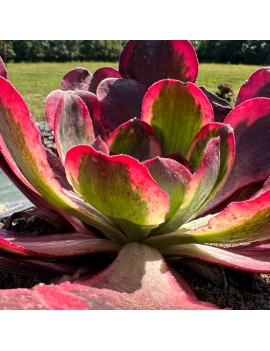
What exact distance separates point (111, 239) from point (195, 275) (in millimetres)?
137

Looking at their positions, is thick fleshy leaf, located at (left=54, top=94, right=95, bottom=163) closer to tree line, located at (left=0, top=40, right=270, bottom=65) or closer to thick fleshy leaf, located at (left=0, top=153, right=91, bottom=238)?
thick fleshy leaf, located at (left=0, top=153, right=91, bottom=238)

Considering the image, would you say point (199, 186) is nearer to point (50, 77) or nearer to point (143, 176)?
point (143, 176)

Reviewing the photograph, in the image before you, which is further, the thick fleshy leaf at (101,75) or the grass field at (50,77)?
the grass field at (50,77)

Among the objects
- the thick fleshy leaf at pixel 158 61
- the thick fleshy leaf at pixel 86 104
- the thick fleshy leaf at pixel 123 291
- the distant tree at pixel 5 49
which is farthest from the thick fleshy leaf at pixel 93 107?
the distant tree at pixel 5 49

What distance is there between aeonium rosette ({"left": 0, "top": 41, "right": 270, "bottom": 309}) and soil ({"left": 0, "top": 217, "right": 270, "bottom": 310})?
0.12 ft

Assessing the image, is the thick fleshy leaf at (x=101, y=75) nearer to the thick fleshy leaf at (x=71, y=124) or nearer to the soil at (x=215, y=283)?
the thick fleshy leaf at (x=71, y=124)

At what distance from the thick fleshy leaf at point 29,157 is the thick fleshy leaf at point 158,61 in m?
0.27

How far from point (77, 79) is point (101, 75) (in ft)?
0.14

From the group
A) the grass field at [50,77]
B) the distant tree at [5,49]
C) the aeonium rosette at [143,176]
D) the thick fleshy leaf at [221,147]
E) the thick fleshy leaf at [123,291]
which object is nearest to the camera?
the thick fleshy leaf at [123,291]

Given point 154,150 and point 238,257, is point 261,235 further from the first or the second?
point 154,150

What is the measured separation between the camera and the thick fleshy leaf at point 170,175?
63cm

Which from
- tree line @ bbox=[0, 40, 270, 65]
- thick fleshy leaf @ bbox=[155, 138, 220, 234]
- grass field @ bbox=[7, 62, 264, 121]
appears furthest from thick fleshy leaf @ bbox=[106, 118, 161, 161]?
tree line @ bbox=[0, 40, 270, 65]

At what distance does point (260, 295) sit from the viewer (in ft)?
2.54

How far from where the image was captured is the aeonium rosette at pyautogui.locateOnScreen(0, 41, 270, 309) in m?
0.59
